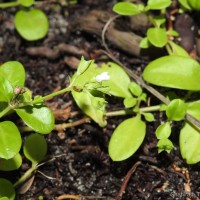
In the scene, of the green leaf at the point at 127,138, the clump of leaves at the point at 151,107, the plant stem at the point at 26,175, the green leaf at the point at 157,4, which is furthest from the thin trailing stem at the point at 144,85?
the plant stem at the point at 26,175

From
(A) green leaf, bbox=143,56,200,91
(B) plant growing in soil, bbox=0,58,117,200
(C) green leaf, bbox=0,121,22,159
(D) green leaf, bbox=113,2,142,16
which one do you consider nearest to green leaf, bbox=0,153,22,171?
(B) plant growing in soil, bbox=0,58,117,200

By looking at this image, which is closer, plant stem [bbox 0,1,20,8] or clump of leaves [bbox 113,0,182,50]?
clump of leaves [bbox 113,0,182,50]

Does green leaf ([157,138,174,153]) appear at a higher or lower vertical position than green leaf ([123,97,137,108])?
lower

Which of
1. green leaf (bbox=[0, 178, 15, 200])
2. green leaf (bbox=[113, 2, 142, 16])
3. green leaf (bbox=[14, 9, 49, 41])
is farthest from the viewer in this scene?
green leaf (bbox=[14, 9, 49, 41])

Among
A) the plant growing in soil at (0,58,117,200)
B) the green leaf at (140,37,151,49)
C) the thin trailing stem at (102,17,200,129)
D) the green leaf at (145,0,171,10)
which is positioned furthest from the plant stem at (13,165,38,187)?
the green leaf at (145,0,171,10)

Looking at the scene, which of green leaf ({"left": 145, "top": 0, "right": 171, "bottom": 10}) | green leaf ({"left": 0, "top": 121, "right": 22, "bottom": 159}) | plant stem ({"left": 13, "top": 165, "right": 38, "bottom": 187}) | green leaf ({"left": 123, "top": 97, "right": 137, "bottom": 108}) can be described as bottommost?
plant stem ({"left": 13, "top": 165, "right": 38, "bottom": 187})

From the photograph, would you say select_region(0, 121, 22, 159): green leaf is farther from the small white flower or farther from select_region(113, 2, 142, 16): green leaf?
select_region(113, 2, 142, 16): green leaf

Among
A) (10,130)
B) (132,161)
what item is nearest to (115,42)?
(132,161)

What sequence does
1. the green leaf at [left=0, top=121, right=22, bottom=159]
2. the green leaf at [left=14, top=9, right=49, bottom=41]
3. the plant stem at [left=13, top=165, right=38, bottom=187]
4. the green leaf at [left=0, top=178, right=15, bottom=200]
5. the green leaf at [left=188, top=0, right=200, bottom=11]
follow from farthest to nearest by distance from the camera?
the green leaf at [left=14, top=9, right=49, bottom=41], the green leaf at [left=188, top=0, right=200, bottom=11], the plant stem at [left=13, top=165, right=38, bottom=187], the green leaf at [left=0, top=178, right=15, bottom=200], the green leaf at [left=0, top=121, right=22, bottom=159]

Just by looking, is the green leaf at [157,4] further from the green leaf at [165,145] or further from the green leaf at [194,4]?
the green leaf at [165,145]

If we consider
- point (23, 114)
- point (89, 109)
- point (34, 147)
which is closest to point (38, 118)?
point (23, 114)
